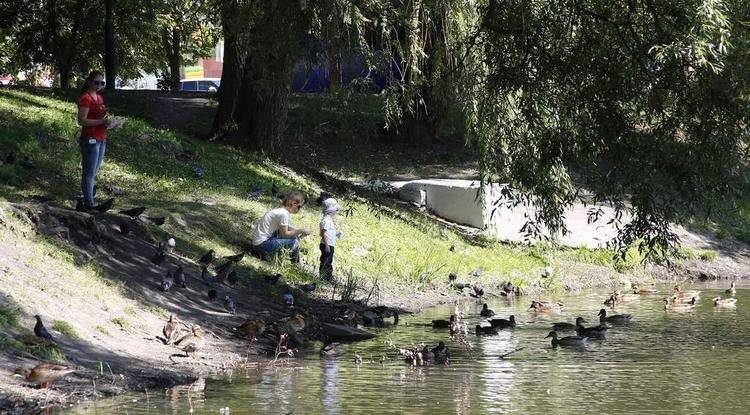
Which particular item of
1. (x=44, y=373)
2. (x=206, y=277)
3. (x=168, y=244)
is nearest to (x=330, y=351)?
(x=206, y=277)

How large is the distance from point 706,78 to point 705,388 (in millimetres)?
3854

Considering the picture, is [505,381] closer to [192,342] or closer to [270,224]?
[192,342]

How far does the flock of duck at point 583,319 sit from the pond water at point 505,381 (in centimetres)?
19

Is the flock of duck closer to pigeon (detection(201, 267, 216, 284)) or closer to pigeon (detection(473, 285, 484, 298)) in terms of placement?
pigeon (detection(473, 285, 484, 298))

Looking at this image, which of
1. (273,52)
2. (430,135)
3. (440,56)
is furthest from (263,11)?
(430,135)

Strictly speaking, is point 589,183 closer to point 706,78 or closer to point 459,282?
point 706,78

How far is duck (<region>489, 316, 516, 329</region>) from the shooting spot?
17.6m

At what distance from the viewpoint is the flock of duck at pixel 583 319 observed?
659 inches

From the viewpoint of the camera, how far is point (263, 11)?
17891mm

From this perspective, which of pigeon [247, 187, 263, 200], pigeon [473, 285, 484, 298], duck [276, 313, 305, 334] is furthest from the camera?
pigeon [247, 187, 263, 200]

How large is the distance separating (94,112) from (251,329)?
4336 millimetres

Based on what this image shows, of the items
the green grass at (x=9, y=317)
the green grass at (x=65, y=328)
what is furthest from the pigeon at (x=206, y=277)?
the green grass at (x=9, y=317)

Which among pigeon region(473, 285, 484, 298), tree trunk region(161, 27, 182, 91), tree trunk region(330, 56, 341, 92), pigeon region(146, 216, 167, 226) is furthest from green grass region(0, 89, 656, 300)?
tree trunk region(161, 27, 182, 91)

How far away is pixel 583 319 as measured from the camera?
61.5 ft
